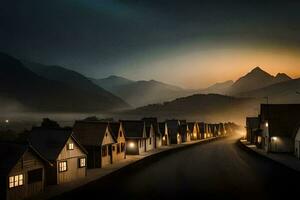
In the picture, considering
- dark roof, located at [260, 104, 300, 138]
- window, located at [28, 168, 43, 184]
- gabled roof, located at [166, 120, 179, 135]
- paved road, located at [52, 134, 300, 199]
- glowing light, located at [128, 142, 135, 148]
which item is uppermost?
dark roof, located at [260, 104, 300, 138]

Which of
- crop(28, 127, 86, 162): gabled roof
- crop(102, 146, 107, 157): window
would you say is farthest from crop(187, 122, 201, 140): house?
crop(28, 127, 86, 162): gabled roof

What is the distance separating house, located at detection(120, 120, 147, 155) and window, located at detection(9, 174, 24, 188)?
143 ft

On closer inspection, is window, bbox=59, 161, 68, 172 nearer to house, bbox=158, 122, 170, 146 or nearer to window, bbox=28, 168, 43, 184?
window, bbox=28, 168, 43, 184

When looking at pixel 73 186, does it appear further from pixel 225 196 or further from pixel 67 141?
pixel 225 196

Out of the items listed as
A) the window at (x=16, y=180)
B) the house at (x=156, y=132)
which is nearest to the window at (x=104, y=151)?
the window at (x=16, y=180)

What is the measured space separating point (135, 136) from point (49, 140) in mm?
36339

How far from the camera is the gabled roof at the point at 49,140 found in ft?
134

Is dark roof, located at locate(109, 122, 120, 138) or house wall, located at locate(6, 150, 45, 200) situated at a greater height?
dark roof, located at locate(109, 122, 120, 138)

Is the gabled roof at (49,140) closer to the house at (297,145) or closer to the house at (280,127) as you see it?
the house at (297,145)

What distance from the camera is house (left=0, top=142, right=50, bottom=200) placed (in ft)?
99.4

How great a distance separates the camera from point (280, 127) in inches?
2928

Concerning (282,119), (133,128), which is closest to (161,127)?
(133,128)

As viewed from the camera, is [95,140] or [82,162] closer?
[82,162]

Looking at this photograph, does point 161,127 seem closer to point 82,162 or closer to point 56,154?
point 82,162
